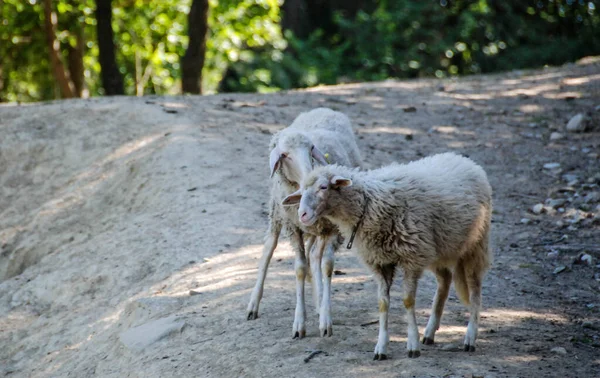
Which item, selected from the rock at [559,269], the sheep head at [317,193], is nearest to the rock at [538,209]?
the rock at [559,269]

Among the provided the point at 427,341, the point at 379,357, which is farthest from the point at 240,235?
the point at 379,357

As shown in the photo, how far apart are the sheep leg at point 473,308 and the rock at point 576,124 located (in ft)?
22.8

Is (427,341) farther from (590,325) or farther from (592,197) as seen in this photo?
(592,197)

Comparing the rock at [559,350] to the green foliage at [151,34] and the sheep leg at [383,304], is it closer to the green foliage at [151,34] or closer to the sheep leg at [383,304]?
the sheep leg at [383,304]

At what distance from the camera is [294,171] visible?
6426 millimetres

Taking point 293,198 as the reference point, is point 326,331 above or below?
below

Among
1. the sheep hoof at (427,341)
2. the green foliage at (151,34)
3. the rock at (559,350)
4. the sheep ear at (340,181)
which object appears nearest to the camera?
the sheep ear at (340,181)

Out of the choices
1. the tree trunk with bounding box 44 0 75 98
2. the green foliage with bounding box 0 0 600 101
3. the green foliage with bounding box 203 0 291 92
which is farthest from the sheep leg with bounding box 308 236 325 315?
the tree trunk with bounding box 44 0 75 98

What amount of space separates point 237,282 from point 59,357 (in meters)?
1.76

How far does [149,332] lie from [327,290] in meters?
1.59

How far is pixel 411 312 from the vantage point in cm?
557

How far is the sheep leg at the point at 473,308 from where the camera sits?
227 inches

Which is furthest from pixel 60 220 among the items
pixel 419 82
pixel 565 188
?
pixel 419 82

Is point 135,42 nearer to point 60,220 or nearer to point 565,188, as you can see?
point 60,220
